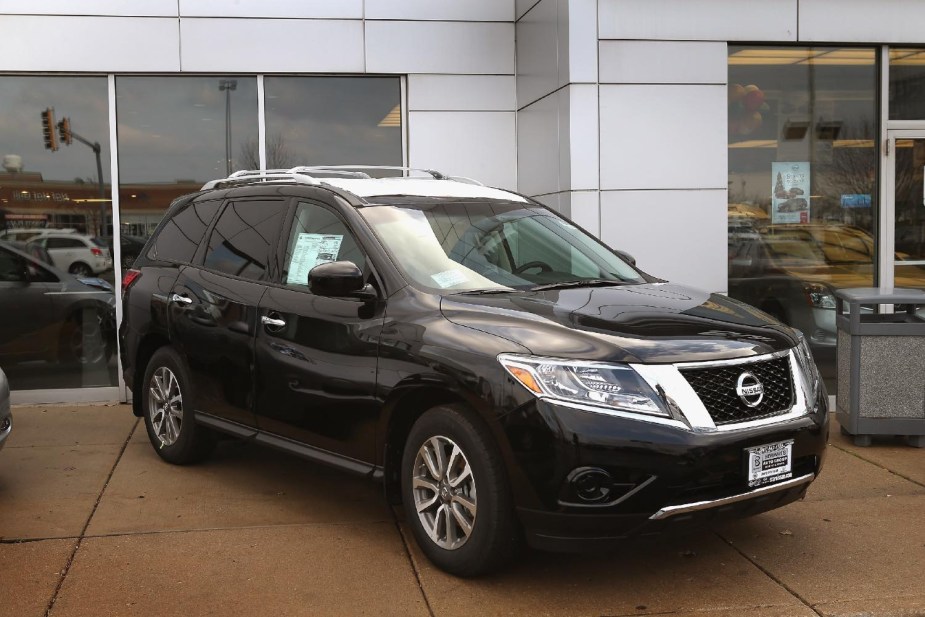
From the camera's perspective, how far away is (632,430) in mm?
4184

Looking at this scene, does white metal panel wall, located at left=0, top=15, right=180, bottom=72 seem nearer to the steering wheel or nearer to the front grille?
the steering wheel

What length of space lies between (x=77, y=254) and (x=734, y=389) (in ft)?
23.0

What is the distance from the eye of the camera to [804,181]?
9734mm

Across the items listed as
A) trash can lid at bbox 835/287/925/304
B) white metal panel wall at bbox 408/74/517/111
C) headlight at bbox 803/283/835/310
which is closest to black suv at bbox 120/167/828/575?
trash can lid at bbox 835/287/925/304

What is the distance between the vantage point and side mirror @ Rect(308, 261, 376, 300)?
5043 mm

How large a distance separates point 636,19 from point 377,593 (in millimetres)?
6107

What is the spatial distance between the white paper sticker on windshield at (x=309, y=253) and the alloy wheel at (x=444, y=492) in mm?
1373

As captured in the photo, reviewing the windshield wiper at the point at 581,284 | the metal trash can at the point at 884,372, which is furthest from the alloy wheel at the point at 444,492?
the metal trash can at the point at 884,372

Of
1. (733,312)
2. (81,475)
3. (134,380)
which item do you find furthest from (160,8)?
(733,312)

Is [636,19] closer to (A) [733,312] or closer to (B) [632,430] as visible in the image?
(A) [733,312]

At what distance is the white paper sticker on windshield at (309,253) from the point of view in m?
5.63

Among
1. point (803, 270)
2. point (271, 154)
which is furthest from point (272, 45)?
point (803, 270)

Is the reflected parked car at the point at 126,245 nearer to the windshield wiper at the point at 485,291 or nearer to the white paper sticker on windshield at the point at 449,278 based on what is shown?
the white paper sticker on windshield at the point at 449,278

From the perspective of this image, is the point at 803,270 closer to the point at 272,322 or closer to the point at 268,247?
the point at 268,247
